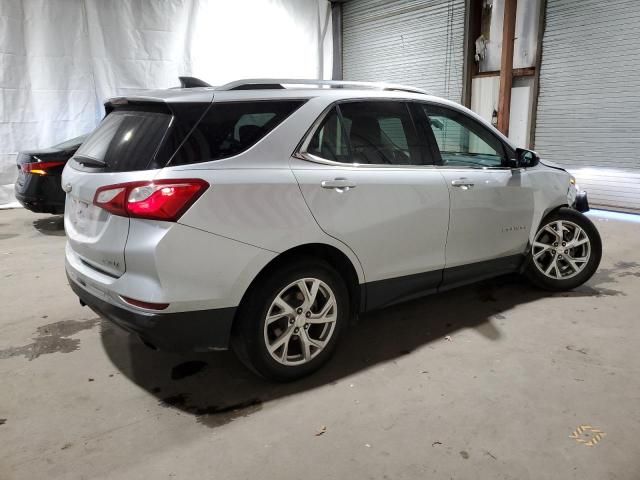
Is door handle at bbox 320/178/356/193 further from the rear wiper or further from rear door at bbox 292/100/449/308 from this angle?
the rear wiper

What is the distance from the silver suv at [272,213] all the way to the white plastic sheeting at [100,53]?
6.48m

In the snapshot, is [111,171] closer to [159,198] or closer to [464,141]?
[159,198]

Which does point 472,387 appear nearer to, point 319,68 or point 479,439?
point 479,439

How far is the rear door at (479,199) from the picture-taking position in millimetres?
3180

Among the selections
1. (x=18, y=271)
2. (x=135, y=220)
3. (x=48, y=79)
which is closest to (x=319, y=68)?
(x=48, y=79)

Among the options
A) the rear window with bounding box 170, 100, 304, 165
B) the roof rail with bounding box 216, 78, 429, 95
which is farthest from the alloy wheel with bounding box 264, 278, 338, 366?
the roof rail with bounding box 216, 78, 429, 95

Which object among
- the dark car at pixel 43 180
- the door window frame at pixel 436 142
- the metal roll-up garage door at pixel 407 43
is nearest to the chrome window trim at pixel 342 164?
the door window frame at pixel 436 142

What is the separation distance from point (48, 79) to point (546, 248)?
26.6 feet

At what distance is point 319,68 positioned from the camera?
11.1m

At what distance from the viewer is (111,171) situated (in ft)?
7.58

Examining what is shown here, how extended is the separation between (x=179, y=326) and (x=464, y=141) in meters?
2.58

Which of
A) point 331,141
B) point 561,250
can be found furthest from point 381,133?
point 561,250

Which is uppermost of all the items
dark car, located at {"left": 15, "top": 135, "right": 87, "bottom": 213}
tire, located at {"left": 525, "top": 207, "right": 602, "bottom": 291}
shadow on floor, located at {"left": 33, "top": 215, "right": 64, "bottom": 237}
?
dark car, located at {"left": 15, "top": 135, "right": 87, "bottom": 213}

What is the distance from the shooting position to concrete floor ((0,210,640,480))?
6.68ft
